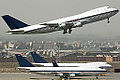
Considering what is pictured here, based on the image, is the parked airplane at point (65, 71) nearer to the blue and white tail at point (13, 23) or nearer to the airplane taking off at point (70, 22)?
the blue and white tail at point (13, 23)

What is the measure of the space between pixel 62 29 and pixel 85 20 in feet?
25.9

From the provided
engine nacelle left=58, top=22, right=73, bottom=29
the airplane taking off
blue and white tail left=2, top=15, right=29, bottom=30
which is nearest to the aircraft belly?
the airplane taking off

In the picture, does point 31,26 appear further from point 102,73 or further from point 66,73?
point 102,73

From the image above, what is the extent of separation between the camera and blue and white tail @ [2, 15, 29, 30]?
11262 cm

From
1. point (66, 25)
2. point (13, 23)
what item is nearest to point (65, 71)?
point (66, 25)

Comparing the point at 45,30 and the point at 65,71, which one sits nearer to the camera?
the point at 45,30

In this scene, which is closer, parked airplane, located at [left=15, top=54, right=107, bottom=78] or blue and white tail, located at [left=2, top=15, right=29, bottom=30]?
blue and white tail, located at [left=2, top=15, right=29, bottom=30]

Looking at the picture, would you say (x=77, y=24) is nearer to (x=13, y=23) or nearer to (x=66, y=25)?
(x=66, y=25)

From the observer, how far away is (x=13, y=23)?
113250mm

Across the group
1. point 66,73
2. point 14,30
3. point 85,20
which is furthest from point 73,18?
point 66,73

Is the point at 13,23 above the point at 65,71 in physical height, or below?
above

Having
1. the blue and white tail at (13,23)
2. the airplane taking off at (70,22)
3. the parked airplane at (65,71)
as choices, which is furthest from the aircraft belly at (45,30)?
the parked airplane at (65,71)

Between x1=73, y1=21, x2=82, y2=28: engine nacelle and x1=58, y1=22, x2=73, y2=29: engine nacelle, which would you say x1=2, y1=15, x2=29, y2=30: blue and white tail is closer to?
x1=58, y1=22, x2=73, y2=29: engine nacelle

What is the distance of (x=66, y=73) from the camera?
128 meters
